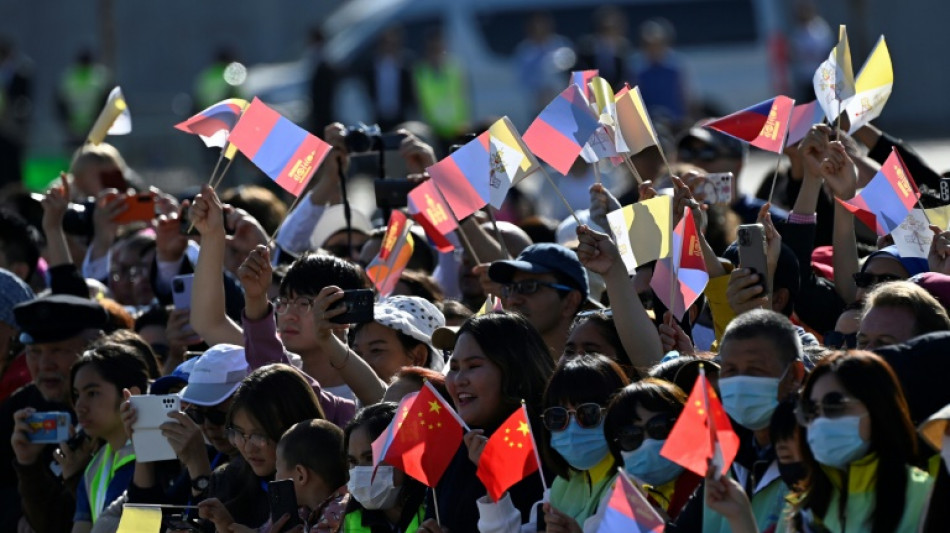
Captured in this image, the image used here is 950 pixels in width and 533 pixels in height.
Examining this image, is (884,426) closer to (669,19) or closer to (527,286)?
(527,286)

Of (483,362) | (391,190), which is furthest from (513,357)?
(391,190)

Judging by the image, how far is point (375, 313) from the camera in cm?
729

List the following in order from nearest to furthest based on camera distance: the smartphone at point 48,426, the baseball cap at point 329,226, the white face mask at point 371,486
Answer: the white face mask at point 371,486 < the smartphone at point 48,426 < the baseball cap at point 329,226

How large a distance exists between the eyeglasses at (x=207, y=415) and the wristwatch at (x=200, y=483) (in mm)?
318

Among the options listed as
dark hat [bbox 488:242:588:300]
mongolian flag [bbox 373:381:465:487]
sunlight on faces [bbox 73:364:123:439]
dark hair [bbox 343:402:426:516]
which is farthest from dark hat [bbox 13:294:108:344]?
mongolian flag [bbox 373:381:465:487]

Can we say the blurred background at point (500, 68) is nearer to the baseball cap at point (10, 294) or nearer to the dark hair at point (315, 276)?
the baseball cap at point (10, 294)

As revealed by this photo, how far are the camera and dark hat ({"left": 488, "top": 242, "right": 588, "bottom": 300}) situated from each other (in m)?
1.58

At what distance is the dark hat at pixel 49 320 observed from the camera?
8.37 meters

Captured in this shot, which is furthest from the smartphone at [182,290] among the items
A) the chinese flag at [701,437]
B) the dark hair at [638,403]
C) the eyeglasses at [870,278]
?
the chinese flag at [701,437]

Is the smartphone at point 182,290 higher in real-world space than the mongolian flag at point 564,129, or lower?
lower

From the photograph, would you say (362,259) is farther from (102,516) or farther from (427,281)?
(102,516)

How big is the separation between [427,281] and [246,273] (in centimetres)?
145

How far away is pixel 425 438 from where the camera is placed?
19.5 ft

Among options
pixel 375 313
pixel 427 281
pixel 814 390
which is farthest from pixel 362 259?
pixel 814 390
